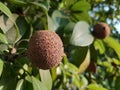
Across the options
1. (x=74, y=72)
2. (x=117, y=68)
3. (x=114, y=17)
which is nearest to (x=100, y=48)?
(x=74, y=72)

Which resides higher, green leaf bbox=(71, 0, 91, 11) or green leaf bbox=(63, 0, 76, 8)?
green leaf bbox=(63, 0, 76, 8)

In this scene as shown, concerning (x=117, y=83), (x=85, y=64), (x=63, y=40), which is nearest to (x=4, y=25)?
(x=63, y=40)

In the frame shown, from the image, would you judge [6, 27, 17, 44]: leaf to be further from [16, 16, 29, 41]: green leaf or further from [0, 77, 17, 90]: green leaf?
[0, 77, 17, 90]: green leaf

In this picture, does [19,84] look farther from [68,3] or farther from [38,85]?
[68,3]

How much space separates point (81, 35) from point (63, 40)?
0.27ft

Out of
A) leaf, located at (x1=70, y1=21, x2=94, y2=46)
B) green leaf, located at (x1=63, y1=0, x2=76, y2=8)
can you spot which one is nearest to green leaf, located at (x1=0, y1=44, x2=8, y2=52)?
leaf, located at (x1=70, y1=21, x2=94, y2=46)

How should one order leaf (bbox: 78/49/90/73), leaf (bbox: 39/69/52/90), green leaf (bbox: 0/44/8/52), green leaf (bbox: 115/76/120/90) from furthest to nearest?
green leaf (bbox: 115/76/120/90)
leaf (bbox: 78/49/90/73)
leaf (bbox: 39/69/52/90)
green leaf (bbox: 0/44/8/52)

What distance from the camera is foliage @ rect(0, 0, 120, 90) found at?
1146mm

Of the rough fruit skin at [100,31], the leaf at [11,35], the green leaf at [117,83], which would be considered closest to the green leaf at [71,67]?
the rough fruit skin at [100,31]

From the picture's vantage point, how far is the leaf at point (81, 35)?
143 centimetres

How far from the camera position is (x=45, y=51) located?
1028mm

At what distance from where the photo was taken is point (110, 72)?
2.22m

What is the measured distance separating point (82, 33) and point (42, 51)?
51cm

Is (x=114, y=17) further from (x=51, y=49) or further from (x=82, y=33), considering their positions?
(x=51, y=49)
